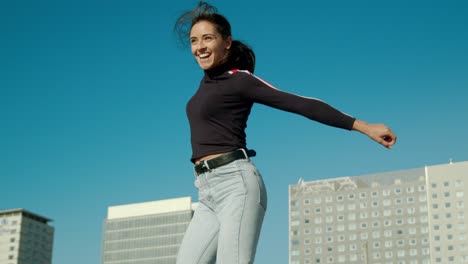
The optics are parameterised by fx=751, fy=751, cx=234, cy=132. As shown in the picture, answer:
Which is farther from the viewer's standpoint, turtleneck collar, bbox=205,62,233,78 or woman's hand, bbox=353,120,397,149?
turtleneck collar, bbox=205,62,233,78

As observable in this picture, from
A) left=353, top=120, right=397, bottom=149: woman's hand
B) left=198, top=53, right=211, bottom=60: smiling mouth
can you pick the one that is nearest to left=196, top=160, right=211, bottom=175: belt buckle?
left=198, top=53, right=211, bottom=60: smiling mouth

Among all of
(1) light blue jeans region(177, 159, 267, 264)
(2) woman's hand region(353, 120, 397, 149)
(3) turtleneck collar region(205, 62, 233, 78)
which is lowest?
(1) light blue jeans region(177, 159, 267, 264)

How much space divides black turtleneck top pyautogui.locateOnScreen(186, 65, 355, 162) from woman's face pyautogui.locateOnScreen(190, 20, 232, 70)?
0.48 ft

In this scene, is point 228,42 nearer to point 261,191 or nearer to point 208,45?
point 208,45

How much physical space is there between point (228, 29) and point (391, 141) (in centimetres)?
154

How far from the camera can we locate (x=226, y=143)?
5430 millimetres

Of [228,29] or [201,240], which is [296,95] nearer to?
[228,29]

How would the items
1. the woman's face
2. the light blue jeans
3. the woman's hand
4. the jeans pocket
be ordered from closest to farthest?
the woman's hand < the light blue jeans < the jeans pocket < the woman's face

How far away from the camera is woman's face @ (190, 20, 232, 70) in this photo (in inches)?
223

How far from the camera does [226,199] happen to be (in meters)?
5.36

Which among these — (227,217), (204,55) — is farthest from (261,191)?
(204,55)

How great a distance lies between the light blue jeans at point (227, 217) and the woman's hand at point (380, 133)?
83cm

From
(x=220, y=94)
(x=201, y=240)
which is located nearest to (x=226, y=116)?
(x=220, y=94)

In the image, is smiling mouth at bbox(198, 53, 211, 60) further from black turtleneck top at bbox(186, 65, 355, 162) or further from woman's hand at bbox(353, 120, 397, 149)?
woman's hand at bbox(353, 120, 397, 149)
